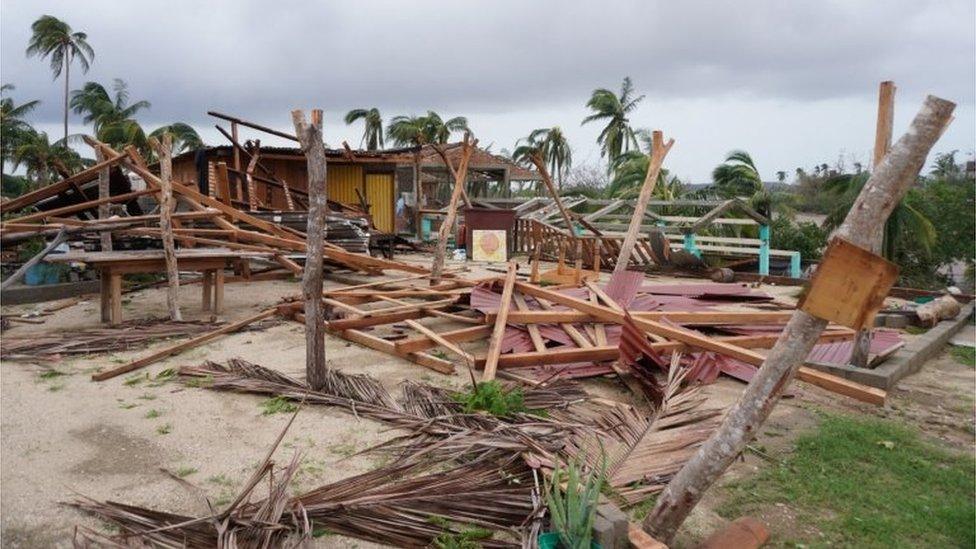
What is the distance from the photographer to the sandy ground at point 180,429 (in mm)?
3848

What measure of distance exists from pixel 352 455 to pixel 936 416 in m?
4.56

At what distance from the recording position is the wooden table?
7941 mm

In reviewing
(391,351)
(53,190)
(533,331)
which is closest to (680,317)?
(533,331)

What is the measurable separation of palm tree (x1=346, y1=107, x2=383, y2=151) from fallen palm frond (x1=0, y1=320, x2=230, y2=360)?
112 ft

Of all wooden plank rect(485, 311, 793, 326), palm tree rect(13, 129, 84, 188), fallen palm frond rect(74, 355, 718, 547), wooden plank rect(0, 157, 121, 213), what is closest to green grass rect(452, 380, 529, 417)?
fallen palm frond rect(74, 355, 718, 547)

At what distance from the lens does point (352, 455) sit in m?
4.39

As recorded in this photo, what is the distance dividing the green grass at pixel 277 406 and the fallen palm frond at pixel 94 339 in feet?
8.63

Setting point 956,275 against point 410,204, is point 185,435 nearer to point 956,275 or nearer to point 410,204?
point 956,275

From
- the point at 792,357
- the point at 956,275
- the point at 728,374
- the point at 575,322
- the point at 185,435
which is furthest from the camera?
the point at 956,275

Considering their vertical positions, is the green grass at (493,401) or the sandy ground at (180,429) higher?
the green grass at (493,401)

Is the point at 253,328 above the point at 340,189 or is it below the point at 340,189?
below

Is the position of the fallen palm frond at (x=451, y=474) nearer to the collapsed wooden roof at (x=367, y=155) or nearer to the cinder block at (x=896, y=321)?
the cinder block at (x=896, y=321)

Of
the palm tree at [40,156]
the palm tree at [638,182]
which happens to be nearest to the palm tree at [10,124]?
the palm tree at [40,156]

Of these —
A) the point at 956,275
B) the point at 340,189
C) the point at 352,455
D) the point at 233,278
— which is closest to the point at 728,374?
the point at 352,455
